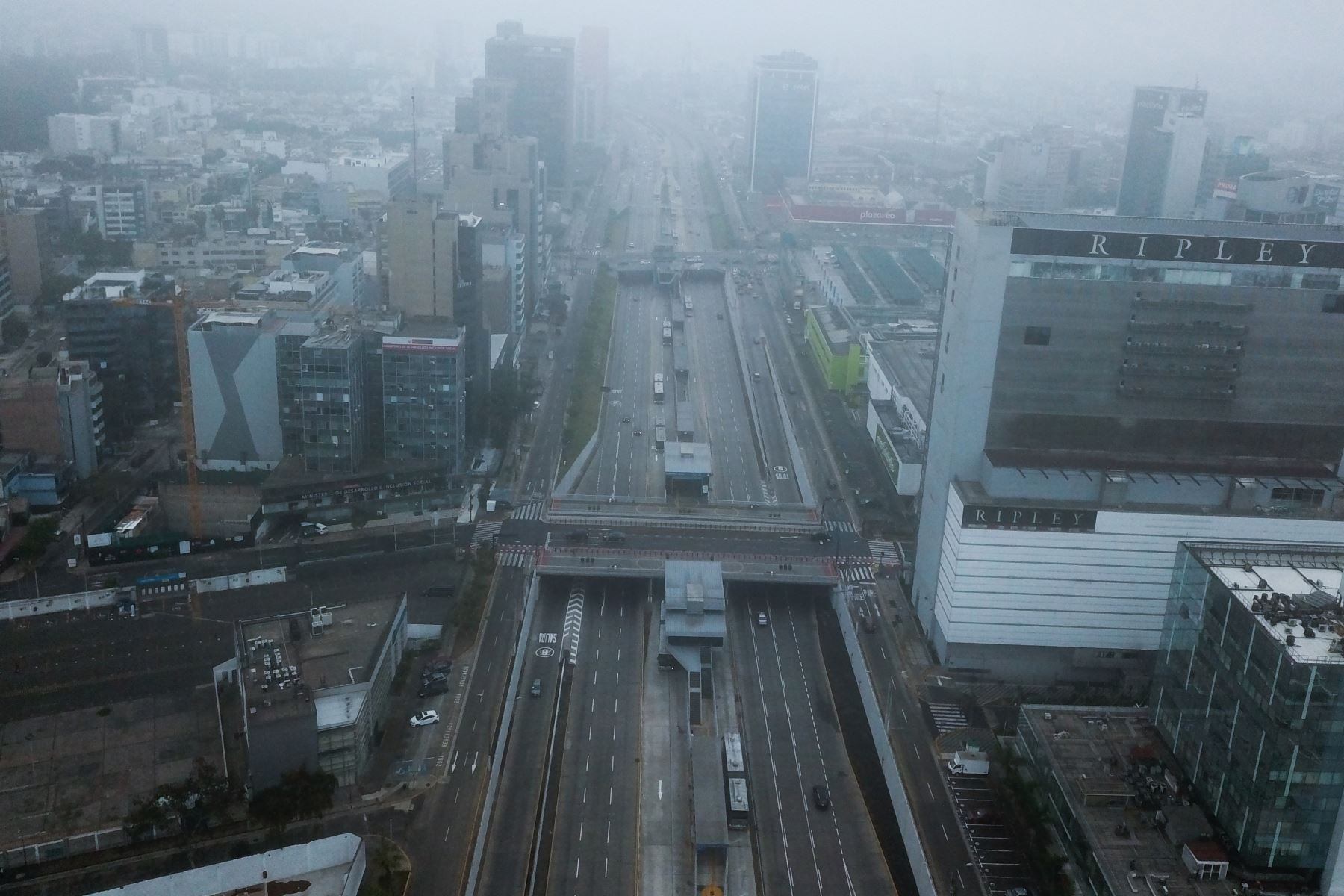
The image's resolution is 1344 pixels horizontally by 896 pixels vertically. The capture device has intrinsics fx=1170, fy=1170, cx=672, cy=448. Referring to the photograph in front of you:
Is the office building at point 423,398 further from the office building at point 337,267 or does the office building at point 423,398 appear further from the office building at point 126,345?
the office building at point 337,267

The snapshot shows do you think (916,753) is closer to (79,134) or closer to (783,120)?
(783,120)

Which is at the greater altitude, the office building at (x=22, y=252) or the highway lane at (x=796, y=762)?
the office building at (x=22, y=252)

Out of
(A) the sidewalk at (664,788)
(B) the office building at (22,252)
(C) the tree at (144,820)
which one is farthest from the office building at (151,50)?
(C) the tree at (144,820)

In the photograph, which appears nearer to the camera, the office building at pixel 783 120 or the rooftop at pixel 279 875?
the rooftop at pixel 279 875

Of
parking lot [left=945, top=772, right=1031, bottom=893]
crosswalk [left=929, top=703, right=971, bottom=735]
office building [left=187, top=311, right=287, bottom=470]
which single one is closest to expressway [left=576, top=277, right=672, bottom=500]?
office building [left=187, top=311, right=287, bottom=470]

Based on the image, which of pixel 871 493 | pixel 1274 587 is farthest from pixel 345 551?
pixel 1274 587

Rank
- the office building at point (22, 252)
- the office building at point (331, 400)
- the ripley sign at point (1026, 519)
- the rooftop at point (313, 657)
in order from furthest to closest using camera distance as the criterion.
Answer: the office building at point (22, 252), the office building at point (331, 400), the ripley sign at point (1026, 519), the rooftop at point (313, 657)

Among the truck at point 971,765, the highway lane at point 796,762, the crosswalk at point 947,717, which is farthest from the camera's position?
the crosswalk at point 947,717

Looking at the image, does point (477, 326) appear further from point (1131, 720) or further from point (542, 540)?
point (1131, 720)
